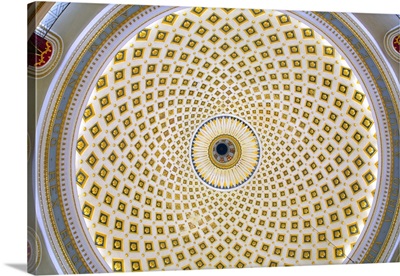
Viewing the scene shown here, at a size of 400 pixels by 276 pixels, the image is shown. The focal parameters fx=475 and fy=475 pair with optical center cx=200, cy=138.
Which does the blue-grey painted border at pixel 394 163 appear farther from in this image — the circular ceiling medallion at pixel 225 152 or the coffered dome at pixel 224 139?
the circular ceiling medallion at pixel 225 152

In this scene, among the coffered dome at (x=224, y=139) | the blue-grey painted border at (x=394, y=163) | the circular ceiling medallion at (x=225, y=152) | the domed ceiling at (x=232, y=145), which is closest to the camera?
the coffered dome at (x=224, y=139)

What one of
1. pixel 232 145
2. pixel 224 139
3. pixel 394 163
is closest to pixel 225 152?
pixel 232 145

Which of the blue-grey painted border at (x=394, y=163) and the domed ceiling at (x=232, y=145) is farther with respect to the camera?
the blue-grey painted border at (x=394, y=163)

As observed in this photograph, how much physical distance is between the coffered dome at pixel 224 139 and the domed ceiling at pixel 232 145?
0.10 feet

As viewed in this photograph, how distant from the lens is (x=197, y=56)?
1205 centimetres

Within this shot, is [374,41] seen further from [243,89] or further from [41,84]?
[41,84]

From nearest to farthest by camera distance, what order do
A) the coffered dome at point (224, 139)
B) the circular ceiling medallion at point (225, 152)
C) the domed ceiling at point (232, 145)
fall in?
1. the coffered dome at point (224, 139)
2. the domed ceiling at point (232, 145)
3. the circular ceiling medallion at point (225, 152)

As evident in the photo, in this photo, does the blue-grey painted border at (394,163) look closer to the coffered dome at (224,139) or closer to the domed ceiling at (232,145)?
the coffered dome at (224,139)

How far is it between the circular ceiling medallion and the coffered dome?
0.04 metres

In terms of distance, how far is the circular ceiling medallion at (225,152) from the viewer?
12.8 m

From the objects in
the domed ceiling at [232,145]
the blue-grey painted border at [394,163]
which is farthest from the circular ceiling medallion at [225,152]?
the blue-grey painted border at [394,163]

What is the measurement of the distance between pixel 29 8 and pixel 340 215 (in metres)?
8.53

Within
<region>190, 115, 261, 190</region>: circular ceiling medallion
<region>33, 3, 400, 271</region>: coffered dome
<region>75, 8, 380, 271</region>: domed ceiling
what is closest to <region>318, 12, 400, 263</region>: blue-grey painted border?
<region>33, 3, 400, 271</region>: coffered dome

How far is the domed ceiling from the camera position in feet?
36.9
